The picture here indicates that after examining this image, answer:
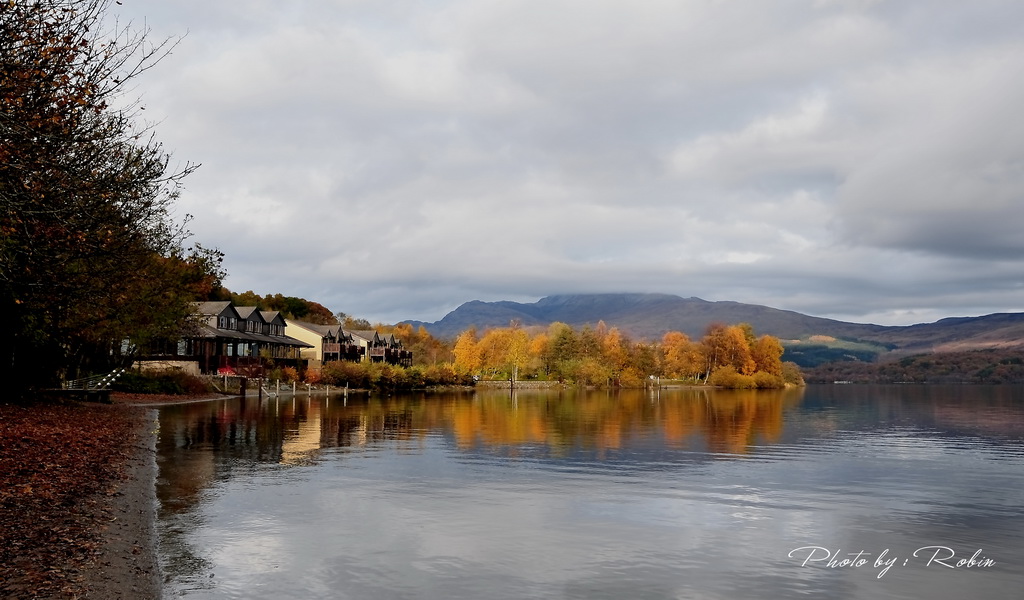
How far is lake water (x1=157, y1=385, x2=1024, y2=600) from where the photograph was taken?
48.2 ft

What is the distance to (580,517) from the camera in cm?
2047

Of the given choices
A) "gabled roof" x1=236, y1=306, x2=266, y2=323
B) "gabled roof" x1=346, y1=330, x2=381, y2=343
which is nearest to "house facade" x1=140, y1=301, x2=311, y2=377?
"gabled roof" x1=236, y1=306, x2=266, y2=323

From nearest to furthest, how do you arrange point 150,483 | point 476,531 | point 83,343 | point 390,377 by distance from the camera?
point 476,531
point 150,483
point 83,343
point 390,377

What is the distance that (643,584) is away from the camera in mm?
14594

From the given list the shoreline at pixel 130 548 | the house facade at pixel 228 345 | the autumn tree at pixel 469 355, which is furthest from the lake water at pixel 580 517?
the autumn tree at pixel 469 355

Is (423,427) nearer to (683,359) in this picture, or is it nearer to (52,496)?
(52,496)

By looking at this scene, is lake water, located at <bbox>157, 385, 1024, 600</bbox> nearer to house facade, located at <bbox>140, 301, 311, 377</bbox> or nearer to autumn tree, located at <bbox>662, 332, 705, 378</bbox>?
house facade, located at <bbox>140, 301, 311, 377</bbox>

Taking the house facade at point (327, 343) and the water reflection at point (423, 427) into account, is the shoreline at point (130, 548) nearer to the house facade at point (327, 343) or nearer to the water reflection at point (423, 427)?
the water reflection at point (423, 427)

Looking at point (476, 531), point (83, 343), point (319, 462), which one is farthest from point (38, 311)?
point (476, 531)

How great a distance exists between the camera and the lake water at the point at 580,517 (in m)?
14.7

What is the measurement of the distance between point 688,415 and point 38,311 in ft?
161

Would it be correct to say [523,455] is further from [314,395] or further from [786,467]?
[314,395]

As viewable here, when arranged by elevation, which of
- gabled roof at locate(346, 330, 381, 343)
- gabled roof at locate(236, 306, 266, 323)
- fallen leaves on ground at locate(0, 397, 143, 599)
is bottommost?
fallen leaves on ground at locate(0, 397, 143, 599)

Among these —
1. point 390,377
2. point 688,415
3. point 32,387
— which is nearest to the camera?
point 32,387
